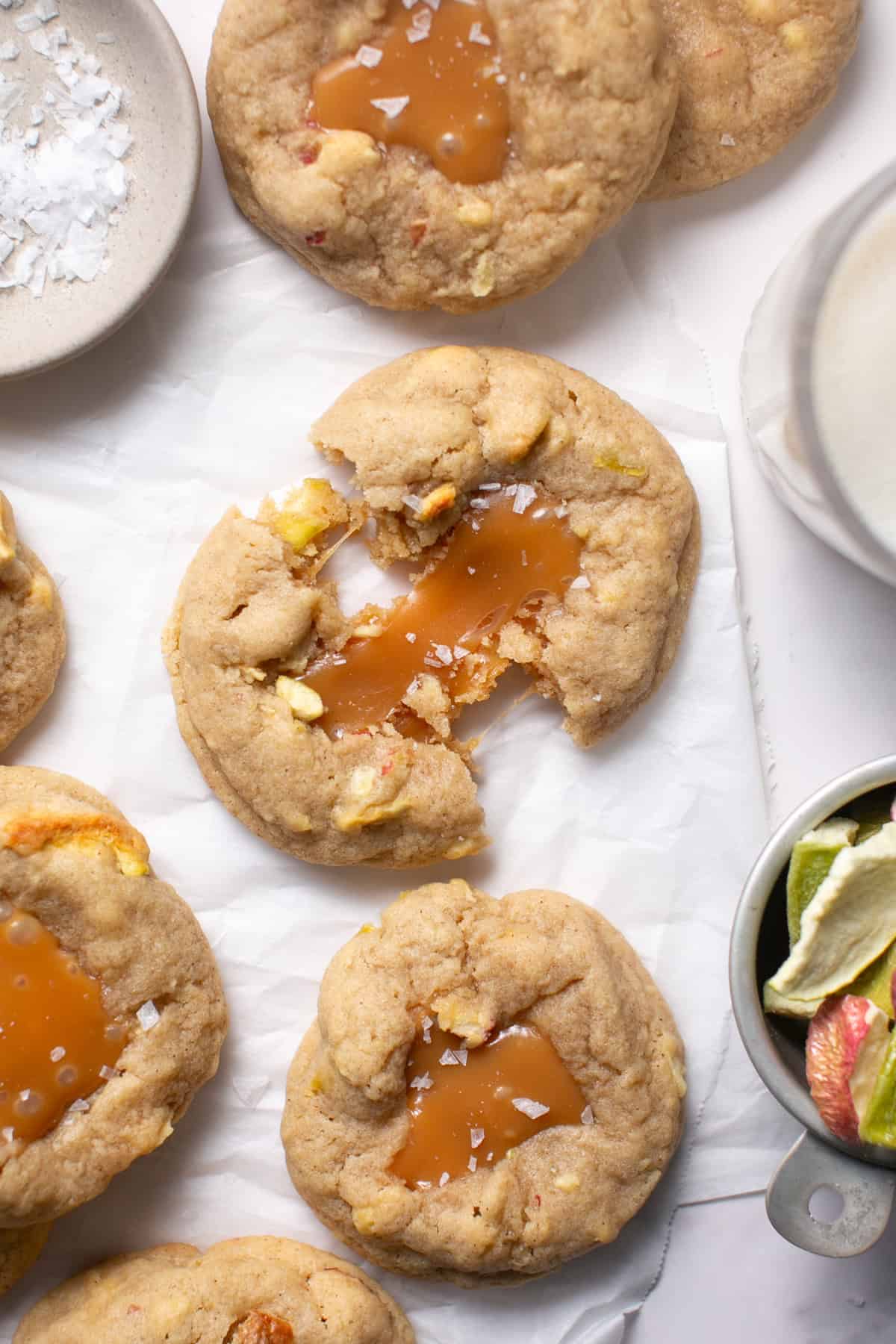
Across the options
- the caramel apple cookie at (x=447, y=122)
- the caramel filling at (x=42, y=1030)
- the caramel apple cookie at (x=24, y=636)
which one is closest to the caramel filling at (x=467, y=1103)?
the caramel filling at (x=42, y=1030)

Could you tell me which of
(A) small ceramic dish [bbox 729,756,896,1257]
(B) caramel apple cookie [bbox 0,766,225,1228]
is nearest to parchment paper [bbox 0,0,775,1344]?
(B) caramel apple cookie [bbox 0,766,225,1228]

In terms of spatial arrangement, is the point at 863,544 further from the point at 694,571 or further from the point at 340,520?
the point at 340,520

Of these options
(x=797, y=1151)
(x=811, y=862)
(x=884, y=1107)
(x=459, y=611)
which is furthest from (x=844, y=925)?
(x=459, y=611)

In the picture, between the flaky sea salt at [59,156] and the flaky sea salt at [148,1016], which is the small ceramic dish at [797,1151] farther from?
the flaky sea salt at [59,156]

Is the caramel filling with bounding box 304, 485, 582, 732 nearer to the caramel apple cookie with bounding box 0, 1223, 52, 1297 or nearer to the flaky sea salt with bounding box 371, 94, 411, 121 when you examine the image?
the flaky sea salt with bounding box 371, 94, 411, 121

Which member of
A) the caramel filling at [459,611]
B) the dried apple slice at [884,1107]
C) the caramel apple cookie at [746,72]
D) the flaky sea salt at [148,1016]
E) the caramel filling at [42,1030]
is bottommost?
the dried apple slice at [884,1107]

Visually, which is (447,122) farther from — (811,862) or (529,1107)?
(529,1107)

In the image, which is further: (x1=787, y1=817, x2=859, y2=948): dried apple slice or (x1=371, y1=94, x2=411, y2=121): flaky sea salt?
(x1=371, y1=94, x2=411, y2=121): flaky sea salt
